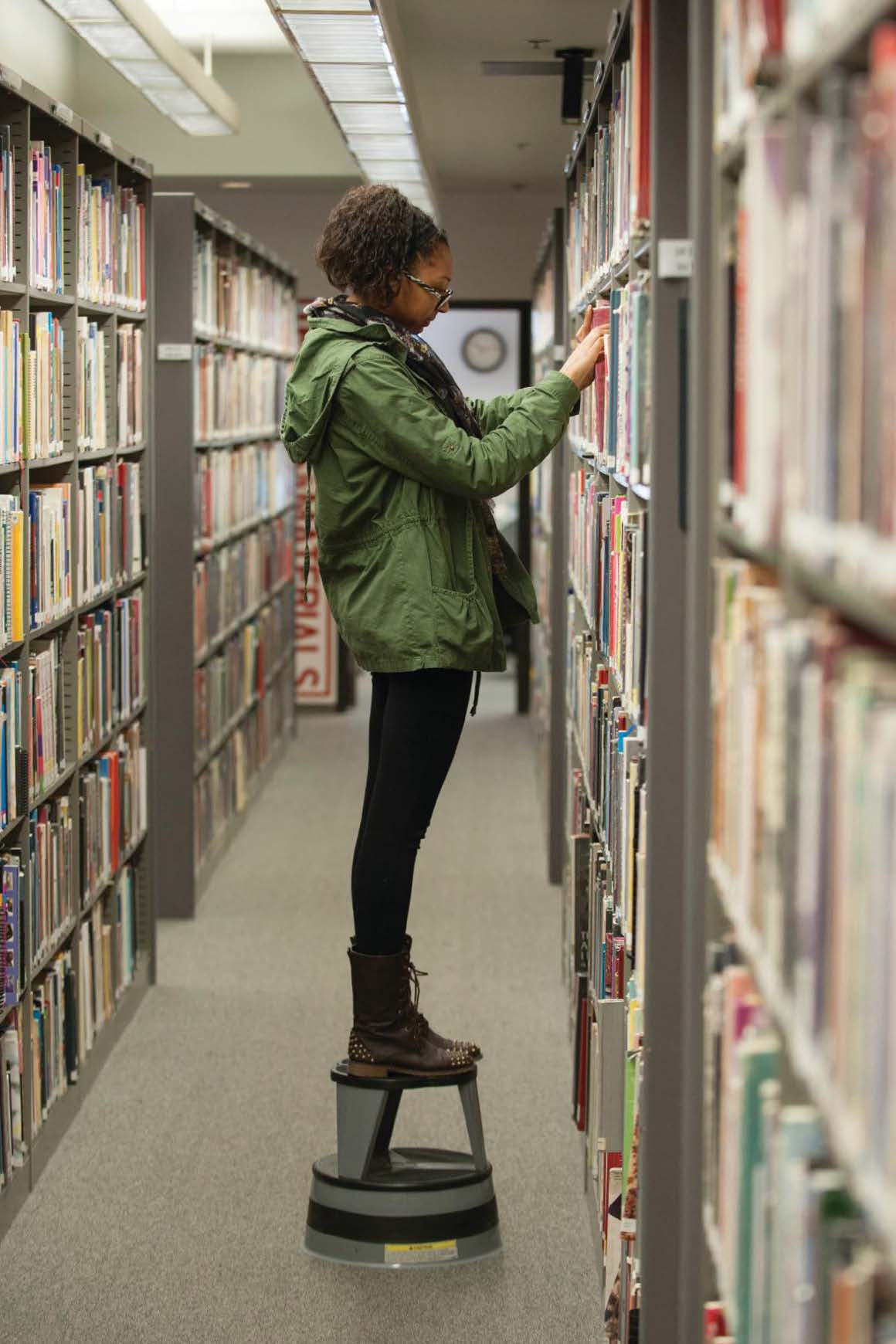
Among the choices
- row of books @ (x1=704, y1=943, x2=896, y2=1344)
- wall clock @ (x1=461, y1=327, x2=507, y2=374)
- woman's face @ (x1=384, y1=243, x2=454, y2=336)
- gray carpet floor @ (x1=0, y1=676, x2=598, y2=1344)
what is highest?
wall clock @ (x1=461, y1=327, x2=507, y2=374)

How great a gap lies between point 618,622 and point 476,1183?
1.10m

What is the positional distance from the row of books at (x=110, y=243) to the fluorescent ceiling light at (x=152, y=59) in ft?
2.49

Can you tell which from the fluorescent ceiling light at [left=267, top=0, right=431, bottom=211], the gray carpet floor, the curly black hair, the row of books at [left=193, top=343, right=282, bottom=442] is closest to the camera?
the curly black hair

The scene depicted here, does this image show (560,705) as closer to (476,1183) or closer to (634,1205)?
(476,1183)

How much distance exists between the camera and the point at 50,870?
354cm

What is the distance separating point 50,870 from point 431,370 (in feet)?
4.69

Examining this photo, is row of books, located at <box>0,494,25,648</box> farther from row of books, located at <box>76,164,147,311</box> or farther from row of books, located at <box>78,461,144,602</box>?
row of books, located at <box>76,164,147,311</box>

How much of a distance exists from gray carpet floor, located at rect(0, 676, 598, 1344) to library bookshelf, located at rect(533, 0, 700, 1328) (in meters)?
0.20

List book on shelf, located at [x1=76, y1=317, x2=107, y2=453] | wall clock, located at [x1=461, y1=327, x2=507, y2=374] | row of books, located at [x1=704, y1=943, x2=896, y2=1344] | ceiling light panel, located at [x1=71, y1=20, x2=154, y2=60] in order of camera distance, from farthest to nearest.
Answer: wall clock, located at [x1=461, y1=327, x2=507, y2=374] → ceiling light panel, located at [x1=71, y1=20, x2=154, y2=60] → book on shelf, located at [x1=76, y1=317, x2=107, y2=453] → row of books, located at [x1=704, y1=943, x2=896, y2=1344]

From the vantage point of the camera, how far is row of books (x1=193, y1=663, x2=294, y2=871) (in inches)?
225

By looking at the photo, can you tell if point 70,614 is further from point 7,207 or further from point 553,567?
point 553,567

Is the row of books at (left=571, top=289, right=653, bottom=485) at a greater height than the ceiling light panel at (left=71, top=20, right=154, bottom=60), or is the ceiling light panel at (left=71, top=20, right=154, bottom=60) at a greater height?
the ceiling light panel at (left=71, top=20, right=154, bottom=60)

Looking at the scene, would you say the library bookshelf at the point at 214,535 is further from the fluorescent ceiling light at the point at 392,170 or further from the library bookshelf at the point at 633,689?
the library bookshelf at the point at 633,689

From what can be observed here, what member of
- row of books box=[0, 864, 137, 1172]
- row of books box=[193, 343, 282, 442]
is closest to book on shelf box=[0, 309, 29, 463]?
row of books box=[0, 864, 137, 1172]
